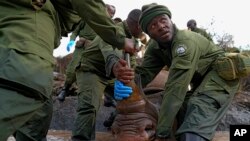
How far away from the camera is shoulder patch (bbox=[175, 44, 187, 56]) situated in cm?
358

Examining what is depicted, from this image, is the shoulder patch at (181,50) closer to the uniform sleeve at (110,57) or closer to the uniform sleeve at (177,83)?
the uniform sleeve at (177,83)

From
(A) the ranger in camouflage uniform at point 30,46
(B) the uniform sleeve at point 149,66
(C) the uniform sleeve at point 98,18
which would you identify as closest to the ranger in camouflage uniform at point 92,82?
(B) the uniform sleeve at point 149,66

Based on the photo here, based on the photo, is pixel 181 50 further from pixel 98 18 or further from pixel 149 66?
pixel 98 18

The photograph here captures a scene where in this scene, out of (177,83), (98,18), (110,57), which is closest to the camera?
(98,18)

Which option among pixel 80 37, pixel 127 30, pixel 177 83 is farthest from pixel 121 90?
pixel 80 37

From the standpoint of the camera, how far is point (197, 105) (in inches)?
140

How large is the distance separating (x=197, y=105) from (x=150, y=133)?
0.45 m

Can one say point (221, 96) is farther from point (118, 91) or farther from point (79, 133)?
point (79, 133)

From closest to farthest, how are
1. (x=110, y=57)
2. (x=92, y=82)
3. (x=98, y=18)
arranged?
(x=98, y=18)
(x=110, y=57)
(x=92, y=82)

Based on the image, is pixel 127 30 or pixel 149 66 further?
pixel 127 30

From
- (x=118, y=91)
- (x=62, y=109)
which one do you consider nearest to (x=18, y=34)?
(x=118, y=91)

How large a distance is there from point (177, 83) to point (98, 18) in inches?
48.3

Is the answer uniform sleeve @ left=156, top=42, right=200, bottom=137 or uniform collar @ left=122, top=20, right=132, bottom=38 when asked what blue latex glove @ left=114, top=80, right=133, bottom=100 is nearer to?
uniform sleeve @ left=156, top=42, right=200, bottom=137

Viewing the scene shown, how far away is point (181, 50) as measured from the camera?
3598 millimetres
